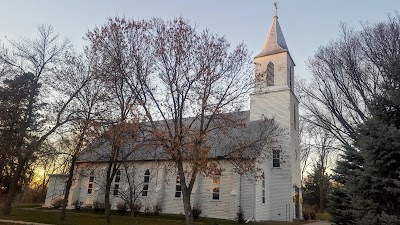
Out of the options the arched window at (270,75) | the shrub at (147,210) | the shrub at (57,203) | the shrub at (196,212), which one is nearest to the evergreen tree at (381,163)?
the shrub at (196,212)

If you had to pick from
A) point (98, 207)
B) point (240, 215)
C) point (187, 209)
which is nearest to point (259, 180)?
point (240, 215)

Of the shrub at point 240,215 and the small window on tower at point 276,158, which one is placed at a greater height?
the small window on tower at point 276,158

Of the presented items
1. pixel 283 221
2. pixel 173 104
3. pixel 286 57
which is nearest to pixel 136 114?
pixel 173 104

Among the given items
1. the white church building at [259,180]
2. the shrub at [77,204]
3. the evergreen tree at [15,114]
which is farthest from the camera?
the shrub at [77,204]

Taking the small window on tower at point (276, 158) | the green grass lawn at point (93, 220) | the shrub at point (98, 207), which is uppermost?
the small window on tower at point (276, 158)

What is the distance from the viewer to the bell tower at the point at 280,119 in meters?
25.2

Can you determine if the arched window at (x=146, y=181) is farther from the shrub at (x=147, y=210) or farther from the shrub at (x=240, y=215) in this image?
the shrub at (x=240, y=215)

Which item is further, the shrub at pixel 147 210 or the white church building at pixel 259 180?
the shrub at pixel 147 210

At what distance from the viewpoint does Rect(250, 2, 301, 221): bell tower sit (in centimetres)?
2519

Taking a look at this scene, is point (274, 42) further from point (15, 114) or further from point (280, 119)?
point (15, 114)

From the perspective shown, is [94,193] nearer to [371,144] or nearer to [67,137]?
[67,137]

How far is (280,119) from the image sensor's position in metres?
27.7

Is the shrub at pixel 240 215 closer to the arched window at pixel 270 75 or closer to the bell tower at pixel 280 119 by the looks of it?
the bell tower at pixel 280 119

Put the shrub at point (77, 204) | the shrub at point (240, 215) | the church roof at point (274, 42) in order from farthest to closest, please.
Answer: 1. the shrub at point (77, 204)
2. the church roof at point (274, 42)
3. the shrub at point (240, 215)
